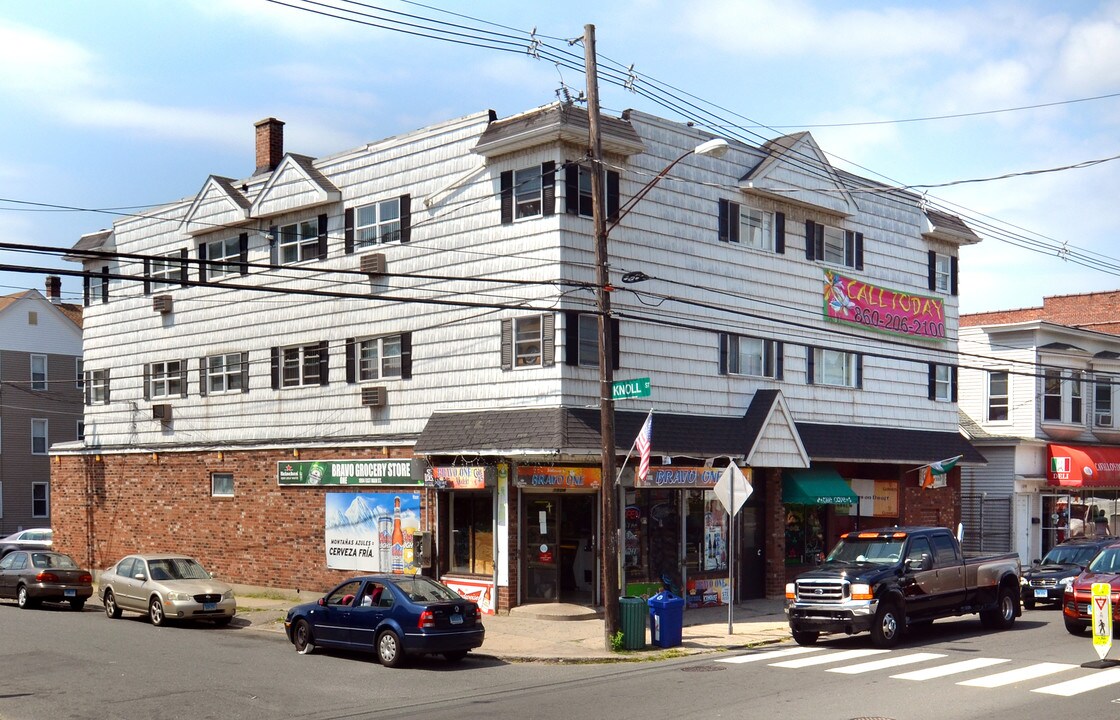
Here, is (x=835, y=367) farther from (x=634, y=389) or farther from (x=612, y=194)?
(x=634, y=389)

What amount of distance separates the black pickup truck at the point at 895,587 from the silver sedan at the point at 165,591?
39.2 feet

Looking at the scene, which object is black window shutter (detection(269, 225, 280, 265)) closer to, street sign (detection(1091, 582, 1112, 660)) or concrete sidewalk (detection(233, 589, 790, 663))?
concrete sidewalk (detection(233, 589, 790, 663))

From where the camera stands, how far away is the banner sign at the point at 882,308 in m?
30.3

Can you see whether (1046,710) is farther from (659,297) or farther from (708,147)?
(659,297)

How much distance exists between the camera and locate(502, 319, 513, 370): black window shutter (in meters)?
24.4

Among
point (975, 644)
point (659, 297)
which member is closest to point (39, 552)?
point (659, 297)

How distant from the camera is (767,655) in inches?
753

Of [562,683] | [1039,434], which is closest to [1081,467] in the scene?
[1039,434]

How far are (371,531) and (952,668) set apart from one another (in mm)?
14457

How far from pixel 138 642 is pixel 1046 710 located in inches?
609

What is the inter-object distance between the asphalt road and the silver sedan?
2.25 metres

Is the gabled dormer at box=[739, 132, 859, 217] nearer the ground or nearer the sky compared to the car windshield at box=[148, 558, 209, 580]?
nearer the sky

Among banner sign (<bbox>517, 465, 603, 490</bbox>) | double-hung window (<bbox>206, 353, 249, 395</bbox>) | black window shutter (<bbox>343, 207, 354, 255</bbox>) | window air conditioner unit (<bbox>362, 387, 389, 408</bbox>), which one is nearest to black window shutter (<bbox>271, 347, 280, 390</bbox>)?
double-hung window (<bbox>206, 353, 249, 395</bbox>)

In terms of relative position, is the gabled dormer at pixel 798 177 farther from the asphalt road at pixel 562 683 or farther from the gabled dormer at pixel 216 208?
the gabled dormer at pixel 216 208
